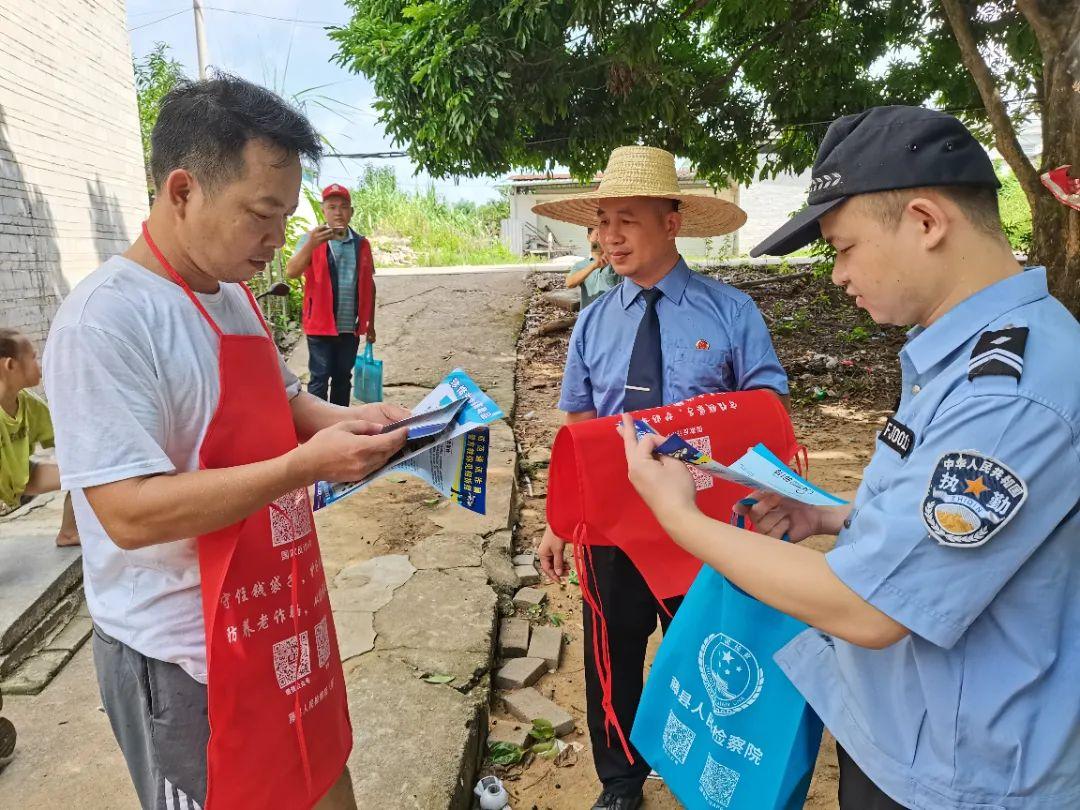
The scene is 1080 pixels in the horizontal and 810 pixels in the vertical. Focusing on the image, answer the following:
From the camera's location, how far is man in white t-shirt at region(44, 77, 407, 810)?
46.1 inches

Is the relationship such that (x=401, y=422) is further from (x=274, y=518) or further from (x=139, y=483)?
(x=139, y=483)

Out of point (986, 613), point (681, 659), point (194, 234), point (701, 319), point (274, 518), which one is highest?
point (194, 234)

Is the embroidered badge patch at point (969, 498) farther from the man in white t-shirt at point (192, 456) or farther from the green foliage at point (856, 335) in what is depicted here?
the green foliage at point (856, 335)

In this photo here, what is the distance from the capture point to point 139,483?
1.16m

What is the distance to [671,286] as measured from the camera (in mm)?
2242

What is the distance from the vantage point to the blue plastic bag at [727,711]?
4.77 feet

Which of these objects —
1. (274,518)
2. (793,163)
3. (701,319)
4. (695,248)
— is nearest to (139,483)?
(274,518)

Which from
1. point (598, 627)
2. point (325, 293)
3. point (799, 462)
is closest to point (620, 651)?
point (598, 627)

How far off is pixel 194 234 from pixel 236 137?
0.18 meters

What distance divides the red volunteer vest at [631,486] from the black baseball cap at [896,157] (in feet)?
2.49

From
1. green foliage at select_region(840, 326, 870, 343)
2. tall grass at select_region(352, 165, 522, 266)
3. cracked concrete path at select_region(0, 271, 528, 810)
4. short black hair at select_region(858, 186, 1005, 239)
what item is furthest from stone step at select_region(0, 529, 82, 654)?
tall grass at select_region(352, 165, 522, 266)

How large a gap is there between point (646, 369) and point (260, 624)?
1.29 m

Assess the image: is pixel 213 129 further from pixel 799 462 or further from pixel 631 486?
pixel 799 462

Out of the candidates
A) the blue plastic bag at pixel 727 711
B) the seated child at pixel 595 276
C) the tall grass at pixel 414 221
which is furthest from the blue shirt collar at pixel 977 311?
the tall grass at pixel 414 221
